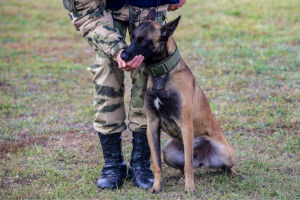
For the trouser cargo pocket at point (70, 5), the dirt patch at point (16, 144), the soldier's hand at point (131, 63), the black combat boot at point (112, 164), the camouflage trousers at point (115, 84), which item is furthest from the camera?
the dirt patch at point (16, 144)

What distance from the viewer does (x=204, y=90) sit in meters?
7.05

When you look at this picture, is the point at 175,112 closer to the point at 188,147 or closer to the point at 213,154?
the point at 188,147

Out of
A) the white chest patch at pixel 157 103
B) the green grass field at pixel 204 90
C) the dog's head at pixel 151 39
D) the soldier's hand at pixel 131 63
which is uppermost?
the dog's head at pixel 151 39

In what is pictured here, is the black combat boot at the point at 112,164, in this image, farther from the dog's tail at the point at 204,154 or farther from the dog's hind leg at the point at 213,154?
the dog's hind leg at the point at 213,154

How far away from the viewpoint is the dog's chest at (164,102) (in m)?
3.79

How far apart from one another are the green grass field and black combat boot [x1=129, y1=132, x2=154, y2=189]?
0.44 feet

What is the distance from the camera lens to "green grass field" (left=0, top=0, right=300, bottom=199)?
4.10 meters

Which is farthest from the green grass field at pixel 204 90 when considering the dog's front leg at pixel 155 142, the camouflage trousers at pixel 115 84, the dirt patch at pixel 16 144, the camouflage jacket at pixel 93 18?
the camouflage jacket at pixel 93 18

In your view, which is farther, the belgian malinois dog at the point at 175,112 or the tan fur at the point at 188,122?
the tan fur at the point at 188,122

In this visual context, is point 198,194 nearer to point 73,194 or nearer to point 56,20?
point 73,194

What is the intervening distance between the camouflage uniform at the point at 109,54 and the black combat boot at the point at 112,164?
0.08 metres

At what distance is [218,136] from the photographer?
4.19 m

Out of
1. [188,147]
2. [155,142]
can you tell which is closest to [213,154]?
[188,147]

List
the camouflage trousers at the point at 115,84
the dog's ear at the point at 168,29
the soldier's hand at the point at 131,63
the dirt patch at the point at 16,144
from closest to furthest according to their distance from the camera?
the soldier's hand at the point at 131,63 < the dog's ear at the point at 168,29 < the camouflage trousers at the point at 115,84 < the dirt patch at the point at 16,144
